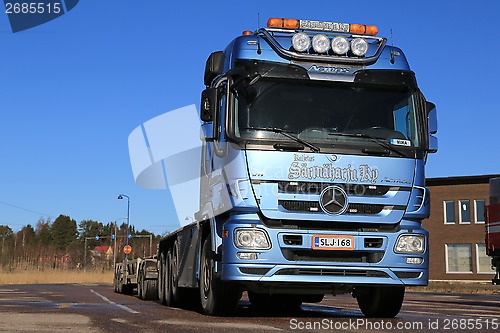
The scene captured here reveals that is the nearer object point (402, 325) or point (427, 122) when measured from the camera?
point (402, 325)

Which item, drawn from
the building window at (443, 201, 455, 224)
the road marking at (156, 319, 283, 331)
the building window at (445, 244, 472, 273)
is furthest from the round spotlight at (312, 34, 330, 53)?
the building window at (443, 201, 455, 224)

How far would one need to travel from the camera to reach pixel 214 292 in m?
9.98

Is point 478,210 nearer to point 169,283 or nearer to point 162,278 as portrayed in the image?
point 162,278

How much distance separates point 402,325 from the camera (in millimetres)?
8727

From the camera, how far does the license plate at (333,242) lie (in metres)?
9.25

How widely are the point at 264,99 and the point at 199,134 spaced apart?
2.05m

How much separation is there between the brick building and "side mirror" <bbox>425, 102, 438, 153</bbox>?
43.0m

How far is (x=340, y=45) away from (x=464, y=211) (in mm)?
46207

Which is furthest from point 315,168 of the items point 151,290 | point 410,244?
point 151,290

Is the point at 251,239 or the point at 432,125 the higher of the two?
the point at 432,125

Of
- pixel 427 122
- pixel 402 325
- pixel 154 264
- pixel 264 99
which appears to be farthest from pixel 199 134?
pixel 154 264

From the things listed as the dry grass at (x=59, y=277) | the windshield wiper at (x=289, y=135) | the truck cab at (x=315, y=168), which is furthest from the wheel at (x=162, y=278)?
the dry grass at (x=59, y=277)

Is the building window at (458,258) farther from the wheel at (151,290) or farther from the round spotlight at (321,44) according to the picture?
the round spotlight at (321,44)

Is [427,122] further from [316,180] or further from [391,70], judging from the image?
[316,180]
